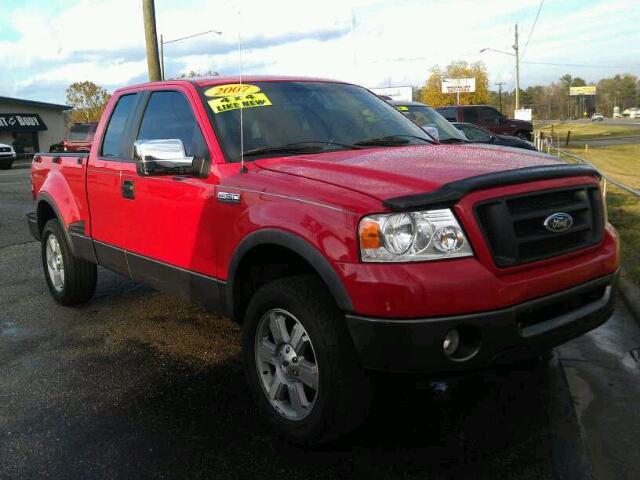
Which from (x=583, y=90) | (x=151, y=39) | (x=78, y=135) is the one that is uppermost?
(x=583, y=90)

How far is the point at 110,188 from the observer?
467 cm

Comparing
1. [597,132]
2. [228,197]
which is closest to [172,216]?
[228,197]

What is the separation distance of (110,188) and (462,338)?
121 inches

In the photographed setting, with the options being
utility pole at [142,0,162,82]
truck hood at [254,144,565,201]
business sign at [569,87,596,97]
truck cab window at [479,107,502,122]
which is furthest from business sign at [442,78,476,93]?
business sign at [569,87,596,97]

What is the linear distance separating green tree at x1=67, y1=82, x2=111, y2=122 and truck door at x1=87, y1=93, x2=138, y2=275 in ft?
199

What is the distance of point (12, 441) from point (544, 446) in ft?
9.06

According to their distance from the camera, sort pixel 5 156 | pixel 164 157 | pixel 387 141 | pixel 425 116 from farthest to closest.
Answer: pixel 5 156, pixel 425 116, pixel 387 141, pixel 164 157

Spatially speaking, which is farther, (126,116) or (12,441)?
(126,116)

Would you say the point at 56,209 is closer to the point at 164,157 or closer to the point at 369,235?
the point at 164,157

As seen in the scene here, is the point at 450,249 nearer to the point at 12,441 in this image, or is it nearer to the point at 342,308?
the point at 342,308

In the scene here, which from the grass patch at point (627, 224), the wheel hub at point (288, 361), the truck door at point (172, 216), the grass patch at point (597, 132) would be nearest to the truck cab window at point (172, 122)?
the truck door at point (172, 216)

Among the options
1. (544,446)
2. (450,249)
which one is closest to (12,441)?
(450,249)

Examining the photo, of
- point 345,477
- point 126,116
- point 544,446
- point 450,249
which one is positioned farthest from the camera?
point 126,116

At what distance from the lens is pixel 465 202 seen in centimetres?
Result: 270
